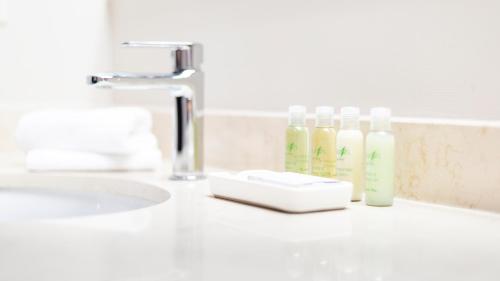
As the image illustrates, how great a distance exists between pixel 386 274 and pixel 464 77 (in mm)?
462

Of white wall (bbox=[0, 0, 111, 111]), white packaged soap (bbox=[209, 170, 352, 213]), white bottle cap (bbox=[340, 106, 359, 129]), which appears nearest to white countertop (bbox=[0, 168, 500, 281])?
white packaged soap (bbox=[209, 170, 352, 213])

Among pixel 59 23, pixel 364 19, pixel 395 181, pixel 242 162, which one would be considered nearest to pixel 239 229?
pixel 395 181

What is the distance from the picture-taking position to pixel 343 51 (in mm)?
1244

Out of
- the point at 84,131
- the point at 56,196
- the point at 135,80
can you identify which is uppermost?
the point at 135,80

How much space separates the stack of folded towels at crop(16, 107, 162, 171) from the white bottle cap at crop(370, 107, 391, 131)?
0.55 meters

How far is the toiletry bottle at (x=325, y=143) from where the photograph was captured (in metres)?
1.10

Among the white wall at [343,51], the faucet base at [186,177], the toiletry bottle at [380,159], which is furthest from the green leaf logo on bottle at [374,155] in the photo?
the faucet base at [186,177]

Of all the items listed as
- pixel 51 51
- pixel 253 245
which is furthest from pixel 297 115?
pixel 51 51

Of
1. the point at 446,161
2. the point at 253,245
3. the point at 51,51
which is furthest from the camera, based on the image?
the point at 51,51

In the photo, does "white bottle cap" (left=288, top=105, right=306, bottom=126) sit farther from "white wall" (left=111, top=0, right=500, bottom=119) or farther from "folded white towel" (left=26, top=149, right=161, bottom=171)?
"folded white towel" (left=26, top=149, right=161, bottom=171)

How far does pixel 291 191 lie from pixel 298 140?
212 millimetres

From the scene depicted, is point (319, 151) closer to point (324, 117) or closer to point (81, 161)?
point (324, 117)

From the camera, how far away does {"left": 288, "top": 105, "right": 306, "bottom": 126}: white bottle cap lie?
116 cm

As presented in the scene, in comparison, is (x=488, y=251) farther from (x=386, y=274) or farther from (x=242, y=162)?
(x=242, y=162)
